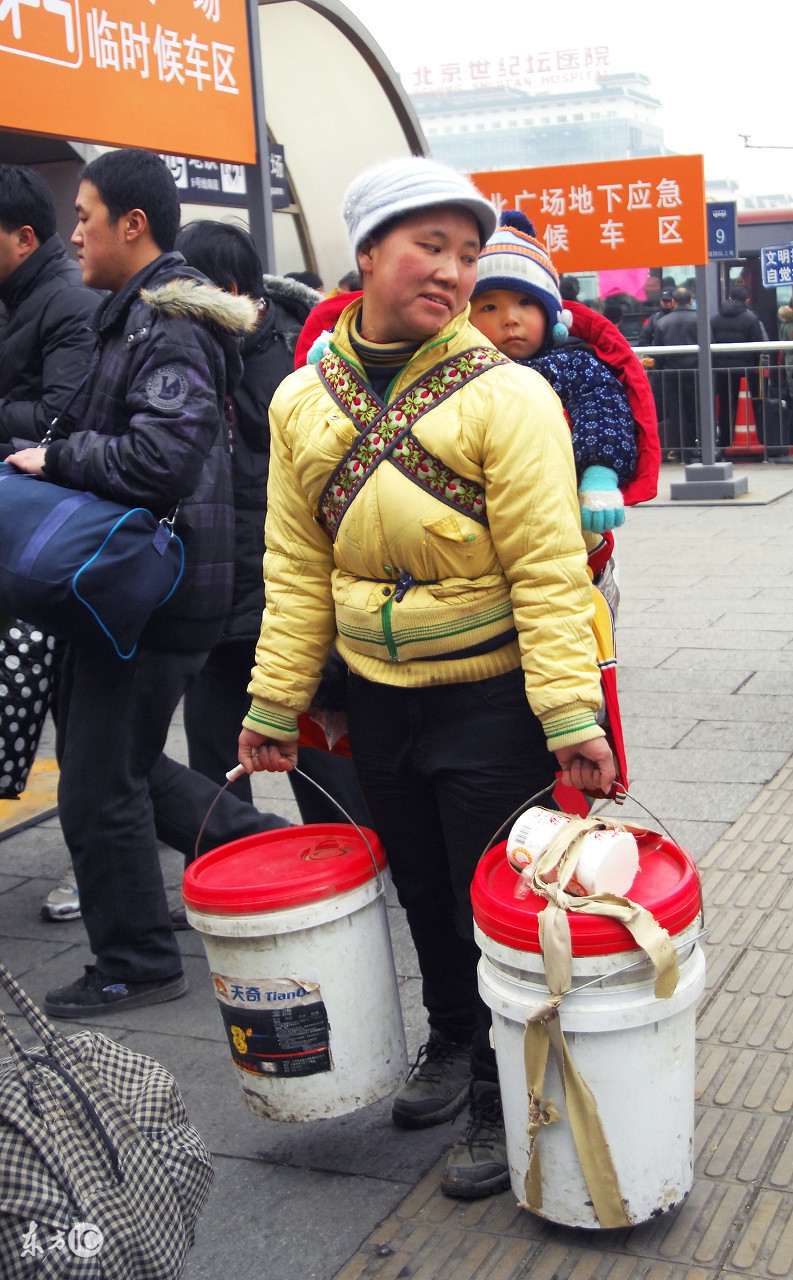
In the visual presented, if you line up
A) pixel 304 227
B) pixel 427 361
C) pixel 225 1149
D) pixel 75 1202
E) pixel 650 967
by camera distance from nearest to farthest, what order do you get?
pixel 75 1202 < pixel 650 967 < pixel 427 361 < pixel 225 1149 < pixel 304 227

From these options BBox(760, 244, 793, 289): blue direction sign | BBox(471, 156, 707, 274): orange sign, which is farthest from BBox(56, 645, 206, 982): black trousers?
BBox(760, 244, 793, 289): blue direction sign

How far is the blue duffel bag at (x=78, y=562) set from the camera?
123 inches

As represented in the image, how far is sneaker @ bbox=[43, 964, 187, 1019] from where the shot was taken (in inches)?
141

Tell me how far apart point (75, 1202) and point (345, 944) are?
2.89 ft

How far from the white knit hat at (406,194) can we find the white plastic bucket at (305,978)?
1208 millimetres

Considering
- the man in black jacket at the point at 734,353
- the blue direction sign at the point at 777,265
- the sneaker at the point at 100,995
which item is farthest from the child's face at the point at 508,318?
the blue direction sign at the point at 777,265

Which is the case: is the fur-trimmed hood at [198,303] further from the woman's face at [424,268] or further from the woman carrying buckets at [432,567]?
the woman's face at [424,268]

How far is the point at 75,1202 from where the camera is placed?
6.11ft

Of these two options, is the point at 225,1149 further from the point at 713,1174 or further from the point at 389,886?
the point at 389,886

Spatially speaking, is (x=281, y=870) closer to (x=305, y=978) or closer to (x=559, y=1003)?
(x=305, y=978)

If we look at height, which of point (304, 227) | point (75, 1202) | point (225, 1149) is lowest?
point (225, 1149)

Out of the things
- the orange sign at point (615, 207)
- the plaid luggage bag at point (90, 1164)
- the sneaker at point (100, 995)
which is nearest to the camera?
the plaid luggage bag at point (90, 1164)

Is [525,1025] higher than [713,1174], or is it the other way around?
[525,1025]

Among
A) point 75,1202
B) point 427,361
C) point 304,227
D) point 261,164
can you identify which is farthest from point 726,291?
point 75,1202
